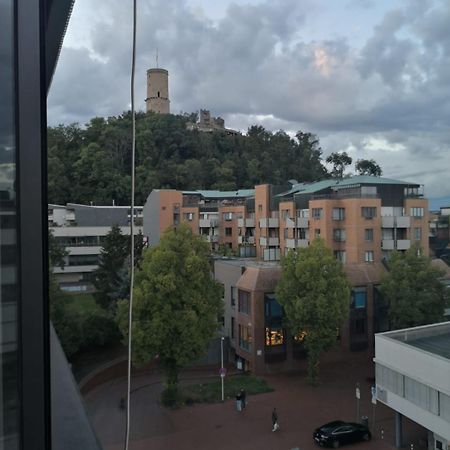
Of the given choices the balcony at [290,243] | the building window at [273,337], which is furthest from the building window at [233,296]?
the balcony at [290,243]

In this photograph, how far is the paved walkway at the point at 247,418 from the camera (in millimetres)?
5758

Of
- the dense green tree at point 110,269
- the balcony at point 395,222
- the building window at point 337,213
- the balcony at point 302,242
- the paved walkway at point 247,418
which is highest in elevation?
the building window at point 337,213

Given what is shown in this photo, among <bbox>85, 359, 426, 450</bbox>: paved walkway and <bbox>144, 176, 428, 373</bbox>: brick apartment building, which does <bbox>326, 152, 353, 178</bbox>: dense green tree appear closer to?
<bbox>144, 176, 428, 373</bbox>: brick apartment building

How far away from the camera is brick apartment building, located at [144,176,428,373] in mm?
8844

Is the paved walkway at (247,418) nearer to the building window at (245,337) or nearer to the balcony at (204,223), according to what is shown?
the building window at (245,337)

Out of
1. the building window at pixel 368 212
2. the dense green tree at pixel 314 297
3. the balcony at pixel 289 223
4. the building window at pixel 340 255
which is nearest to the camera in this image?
the dense green tree at pixel 314 297

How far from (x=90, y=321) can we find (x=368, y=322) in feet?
18.6

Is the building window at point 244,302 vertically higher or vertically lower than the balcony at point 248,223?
lower

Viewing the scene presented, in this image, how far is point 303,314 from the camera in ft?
24.6

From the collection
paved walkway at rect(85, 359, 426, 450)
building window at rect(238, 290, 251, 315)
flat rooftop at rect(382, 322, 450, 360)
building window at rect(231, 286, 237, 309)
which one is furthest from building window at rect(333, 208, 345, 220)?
flat rooftop at rect(382, 322, 450, 360)

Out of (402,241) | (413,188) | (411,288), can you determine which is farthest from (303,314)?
(413,188)

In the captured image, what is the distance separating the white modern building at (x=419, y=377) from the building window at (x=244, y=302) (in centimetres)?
357

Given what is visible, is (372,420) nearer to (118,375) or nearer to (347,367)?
(347,367)

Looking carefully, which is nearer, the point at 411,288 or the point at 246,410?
the point at 246,410
